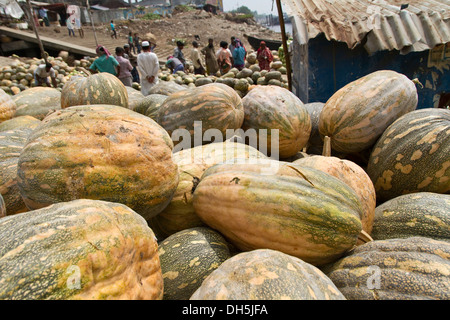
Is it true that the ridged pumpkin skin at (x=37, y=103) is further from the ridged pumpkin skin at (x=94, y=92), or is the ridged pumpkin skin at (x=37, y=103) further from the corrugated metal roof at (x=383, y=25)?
the corrugated metal roof at (x=383, y=25)

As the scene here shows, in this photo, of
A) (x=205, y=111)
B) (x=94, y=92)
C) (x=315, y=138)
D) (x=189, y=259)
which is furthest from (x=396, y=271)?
(x=94, y=92)

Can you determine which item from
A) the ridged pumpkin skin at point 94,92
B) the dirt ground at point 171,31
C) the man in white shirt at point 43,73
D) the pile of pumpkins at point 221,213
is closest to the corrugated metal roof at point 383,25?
the pile of pumpkins at point 221,213

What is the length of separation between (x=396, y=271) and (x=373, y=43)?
4307mm

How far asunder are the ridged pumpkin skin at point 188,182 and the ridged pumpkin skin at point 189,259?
269 millimetres

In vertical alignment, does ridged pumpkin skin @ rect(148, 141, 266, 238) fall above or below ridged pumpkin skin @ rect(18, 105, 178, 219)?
below

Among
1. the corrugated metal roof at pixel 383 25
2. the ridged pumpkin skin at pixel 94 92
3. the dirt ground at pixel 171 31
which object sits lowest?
the ridged pumpkin skin at pixel 94 92

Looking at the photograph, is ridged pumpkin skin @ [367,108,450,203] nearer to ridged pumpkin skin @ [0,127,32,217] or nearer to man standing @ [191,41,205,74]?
ridged pumpkin skin @ [0,127,32,217]

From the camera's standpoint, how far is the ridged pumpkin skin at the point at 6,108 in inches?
158

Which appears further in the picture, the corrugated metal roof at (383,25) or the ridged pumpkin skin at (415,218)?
the corrugated metal roof at (383,25)

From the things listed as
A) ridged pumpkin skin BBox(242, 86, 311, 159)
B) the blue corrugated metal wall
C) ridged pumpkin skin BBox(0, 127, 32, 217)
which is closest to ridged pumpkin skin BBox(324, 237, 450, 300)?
ridged pumpkin skin BBox(242, 86, 311, 159)

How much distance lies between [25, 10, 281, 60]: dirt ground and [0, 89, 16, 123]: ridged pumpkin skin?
Answer: 19.5 metres

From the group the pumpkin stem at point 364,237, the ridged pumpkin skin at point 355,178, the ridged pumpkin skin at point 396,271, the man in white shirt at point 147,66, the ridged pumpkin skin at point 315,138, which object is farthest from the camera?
the man in white shirt at point 147,66

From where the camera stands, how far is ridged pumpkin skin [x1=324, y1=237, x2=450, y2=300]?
4.43 feet
